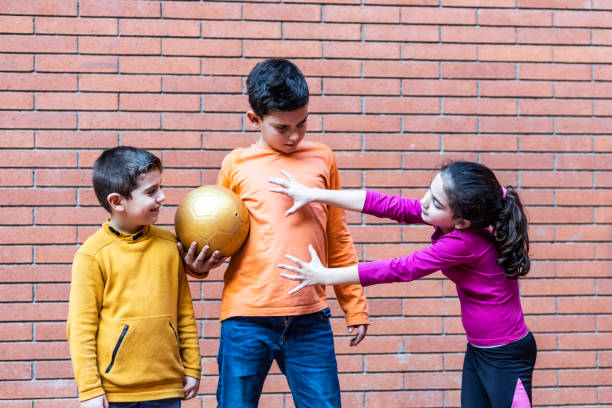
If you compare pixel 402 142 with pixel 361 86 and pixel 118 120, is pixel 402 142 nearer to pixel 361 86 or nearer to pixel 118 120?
pixel 361 86

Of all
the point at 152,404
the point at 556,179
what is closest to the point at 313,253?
the point at 152,404

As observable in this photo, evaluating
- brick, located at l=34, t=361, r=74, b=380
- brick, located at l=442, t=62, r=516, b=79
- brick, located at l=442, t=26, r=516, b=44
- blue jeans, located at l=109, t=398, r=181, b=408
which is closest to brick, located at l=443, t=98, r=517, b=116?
brick, located at l=442, t=62, r=516, b=79

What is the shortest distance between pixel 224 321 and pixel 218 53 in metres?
1.77

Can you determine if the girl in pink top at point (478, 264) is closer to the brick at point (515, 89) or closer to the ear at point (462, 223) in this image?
the ear at point (462, 223)

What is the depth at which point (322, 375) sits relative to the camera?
8.54 ft

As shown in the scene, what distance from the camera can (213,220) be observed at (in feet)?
7.81

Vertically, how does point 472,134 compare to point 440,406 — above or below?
above

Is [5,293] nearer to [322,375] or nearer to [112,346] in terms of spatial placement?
[112,346]

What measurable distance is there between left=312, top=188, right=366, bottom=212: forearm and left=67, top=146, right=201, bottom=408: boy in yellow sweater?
0.66m

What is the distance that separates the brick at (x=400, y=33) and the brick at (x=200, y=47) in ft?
2.69

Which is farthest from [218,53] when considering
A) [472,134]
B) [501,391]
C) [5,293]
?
[501,391]

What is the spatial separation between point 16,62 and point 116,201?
1.64 metres

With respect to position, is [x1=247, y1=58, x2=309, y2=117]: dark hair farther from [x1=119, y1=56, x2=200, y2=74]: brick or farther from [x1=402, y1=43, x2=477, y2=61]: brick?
[x1=402, y1=43, x2=477, y2=61]: brick

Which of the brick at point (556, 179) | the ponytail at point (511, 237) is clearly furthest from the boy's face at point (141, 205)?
the brick at point (556, 179)
